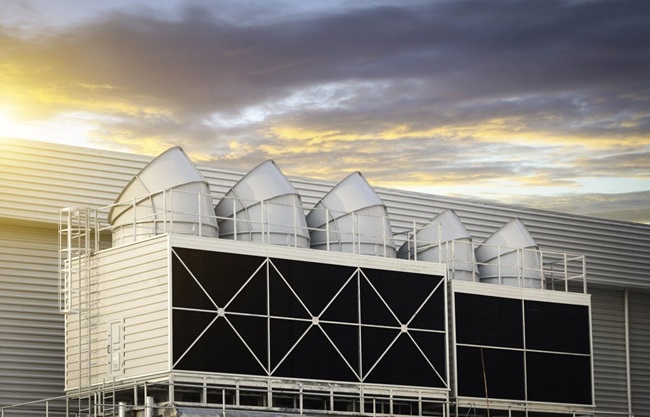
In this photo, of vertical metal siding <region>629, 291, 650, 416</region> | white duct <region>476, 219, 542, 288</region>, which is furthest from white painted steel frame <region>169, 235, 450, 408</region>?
vertical metal siding <region>629, 291, 650, 416</region>

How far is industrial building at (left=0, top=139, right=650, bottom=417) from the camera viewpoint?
4012 cm

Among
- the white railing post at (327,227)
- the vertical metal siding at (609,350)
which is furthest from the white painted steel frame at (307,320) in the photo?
the vertical metal siding at (609,350)

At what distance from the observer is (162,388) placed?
39594 millimetres

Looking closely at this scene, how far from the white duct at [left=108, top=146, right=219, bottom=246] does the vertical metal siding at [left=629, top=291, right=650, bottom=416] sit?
93.1ft

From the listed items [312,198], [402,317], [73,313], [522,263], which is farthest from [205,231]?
[522,263]

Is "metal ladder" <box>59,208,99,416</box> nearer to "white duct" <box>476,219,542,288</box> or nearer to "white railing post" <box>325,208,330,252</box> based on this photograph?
"white railing post" <box>325,208,330,252</box>

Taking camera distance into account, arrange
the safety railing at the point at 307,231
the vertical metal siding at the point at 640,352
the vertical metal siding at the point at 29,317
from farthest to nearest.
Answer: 1. the vertical metal siding at the point at 640,352
2. the vertical metal siding at the point at 29,317
3. the safety railing at the point at 307,231

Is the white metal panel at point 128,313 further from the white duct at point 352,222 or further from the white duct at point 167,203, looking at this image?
the white duct at point 352,222

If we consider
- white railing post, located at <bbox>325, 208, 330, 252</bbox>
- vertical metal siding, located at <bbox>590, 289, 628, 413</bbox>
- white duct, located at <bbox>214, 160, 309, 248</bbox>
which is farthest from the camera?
vertical metal siding, located at <bbox>590, 289, 628, 413</bbox>

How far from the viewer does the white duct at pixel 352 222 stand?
148ft

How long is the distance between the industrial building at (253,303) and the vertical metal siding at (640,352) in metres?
11.9

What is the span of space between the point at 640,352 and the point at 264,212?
27340 millimetres

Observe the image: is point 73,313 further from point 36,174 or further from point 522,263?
point 522,263

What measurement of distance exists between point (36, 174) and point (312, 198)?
41.7 feet
